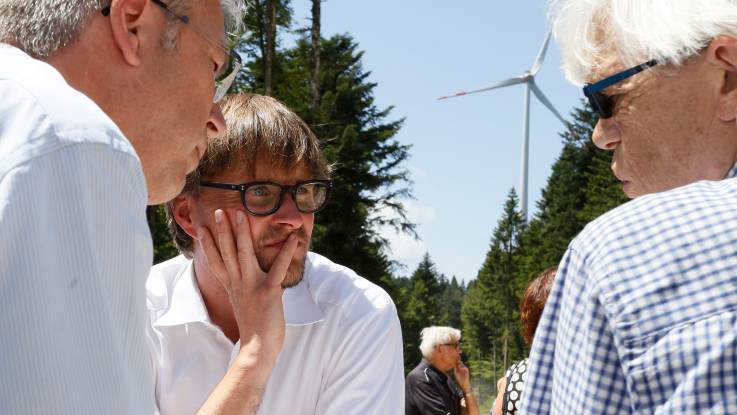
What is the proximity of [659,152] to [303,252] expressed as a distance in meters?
1.43

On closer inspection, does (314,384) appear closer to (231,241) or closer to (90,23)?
(231,241)

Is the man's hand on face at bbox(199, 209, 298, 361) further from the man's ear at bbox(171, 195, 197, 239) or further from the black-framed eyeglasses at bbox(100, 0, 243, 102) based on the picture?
the black-framed eyeglasses at bbox(100, 0, 243, 102)

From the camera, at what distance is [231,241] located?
2.78 m

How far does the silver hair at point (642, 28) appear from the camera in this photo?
67.5 inches

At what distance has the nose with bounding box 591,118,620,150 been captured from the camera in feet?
6.43

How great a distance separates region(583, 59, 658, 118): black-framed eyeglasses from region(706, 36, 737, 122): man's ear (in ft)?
0.53

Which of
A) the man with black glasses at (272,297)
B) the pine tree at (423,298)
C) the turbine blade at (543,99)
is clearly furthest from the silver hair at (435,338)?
the pine tree at (423,298)

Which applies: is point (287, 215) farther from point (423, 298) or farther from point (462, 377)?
point (423, 298)

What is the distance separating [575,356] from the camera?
130 cm

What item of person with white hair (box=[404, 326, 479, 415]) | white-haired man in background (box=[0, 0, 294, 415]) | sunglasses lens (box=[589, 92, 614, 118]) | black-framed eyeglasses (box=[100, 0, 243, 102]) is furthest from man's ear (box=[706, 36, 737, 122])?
person with white hair (box=[404, 326, 479, 415])

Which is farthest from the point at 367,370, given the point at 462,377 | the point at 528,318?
the point at 462,377

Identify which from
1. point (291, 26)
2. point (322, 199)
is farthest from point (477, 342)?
point (322, 199)

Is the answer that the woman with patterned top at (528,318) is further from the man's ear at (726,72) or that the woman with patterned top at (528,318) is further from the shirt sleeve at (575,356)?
the shirt sleeve at (575,356)

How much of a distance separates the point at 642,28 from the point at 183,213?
1.90 m
